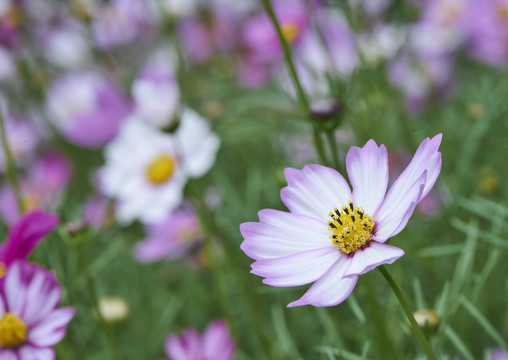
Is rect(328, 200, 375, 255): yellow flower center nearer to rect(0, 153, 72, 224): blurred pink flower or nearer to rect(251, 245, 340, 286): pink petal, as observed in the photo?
rect(251, 245, 340, 286): pink petal

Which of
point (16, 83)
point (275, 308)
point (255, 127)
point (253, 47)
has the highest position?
point (16, 83)

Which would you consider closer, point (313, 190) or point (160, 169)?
point (313, 190)

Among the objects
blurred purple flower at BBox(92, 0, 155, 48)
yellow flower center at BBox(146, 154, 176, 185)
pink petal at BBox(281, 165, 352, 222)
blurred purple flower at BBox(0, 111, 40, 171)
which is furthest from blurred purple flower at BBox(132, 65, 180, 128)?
blurred purple flower at BBox(92, 0, 155, 48)

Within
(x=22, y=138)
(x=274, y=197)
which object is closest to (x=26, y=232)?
(x=274, y=197)

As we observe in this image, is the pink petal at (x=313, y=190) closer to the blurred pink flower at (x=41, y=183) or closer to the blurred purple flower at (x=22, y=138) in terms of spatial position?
the blurred pink flower at (x=41, y=183)

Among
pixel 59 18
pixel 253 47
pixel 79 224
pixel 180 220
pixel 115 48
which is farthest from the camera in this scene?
pixel 115 48

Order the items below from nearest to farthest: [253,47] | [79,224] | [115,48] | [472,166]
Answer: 1. [79,224]
2. [472,166]
3. [253,47]
4. [115,48]

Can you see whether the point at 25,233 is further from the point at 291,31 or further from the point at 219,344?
the point at 291,31

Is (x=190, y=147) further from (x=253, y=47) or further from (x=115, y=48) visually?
(x=115, y=48)

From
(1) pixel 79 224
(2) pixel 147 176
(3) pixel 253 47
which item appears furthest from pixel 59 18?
(1) pixel 79 224
